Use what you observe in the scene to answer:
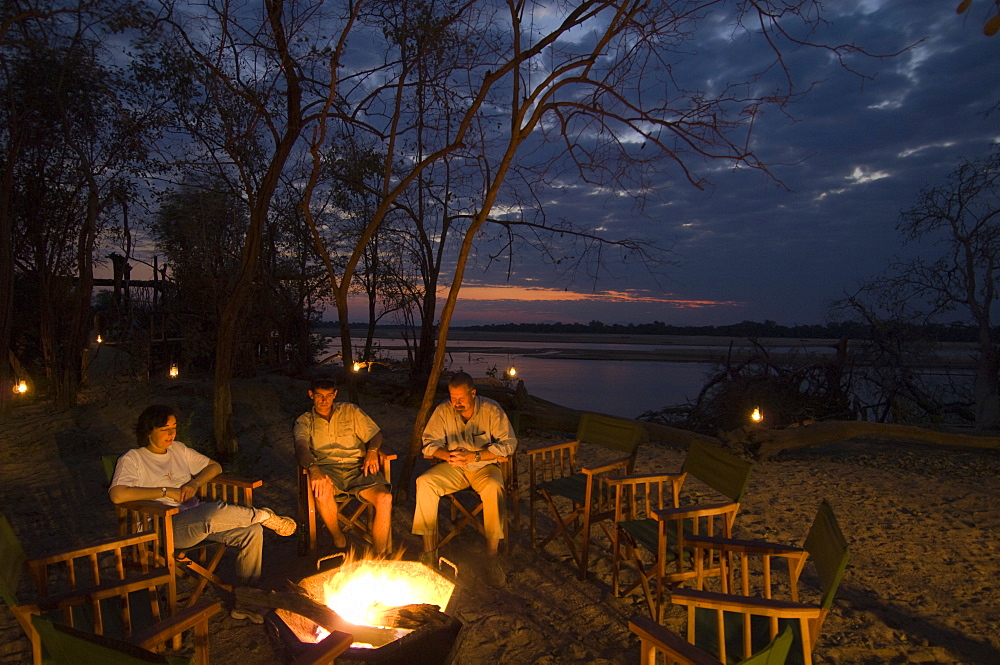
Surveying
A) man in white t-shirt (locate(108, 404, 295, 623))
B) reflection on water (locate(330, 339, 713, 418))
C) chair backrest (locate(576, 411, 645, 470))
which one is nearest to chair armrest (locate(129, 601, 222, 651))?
man in white t-shirt (locate(108, 404, 295, 623))

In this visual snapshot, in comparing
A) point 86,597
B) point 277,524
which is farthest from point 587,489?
point 86,597

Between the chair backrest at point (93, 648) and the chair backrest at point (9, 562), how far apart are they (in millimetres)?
639

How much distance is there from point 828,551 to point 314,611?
1755 millimetres

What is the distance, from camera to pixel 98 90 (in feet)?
23.2

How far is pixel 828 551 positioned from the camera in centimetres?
183

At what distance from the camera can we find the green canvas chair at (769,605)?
1.65 m

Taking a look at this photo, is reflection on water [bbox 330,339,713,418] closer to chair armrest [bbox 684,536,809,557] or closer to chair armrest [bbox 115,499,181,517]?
chair armrest [bbox 684,536,809,557]

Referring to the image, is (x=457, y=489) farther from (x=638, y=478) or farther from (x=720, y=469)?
(x=720, y=469)

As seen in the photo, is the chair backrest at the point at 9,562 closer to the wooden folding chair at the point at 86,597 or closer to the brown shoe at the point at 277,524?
Answer: the wooden folding chair at the point at 86,597

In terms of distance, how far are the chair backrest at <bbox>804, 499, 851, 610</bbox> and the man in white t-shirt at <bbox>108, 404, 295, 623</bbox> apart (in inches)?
92.1

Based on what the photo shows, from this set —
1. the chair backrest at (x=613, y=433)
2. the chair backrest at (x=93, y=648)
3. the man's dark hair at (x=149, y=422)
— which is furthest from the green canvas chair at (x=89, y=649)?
the chair backrest at (x=613, y=433)

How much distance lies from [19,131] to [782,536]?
857 centimetres

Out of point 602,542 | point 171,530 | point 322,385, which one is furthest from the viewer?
point 602,542

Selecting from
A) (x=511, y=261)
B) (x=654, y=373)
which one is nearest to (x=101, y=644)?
(x=511, y=261)
